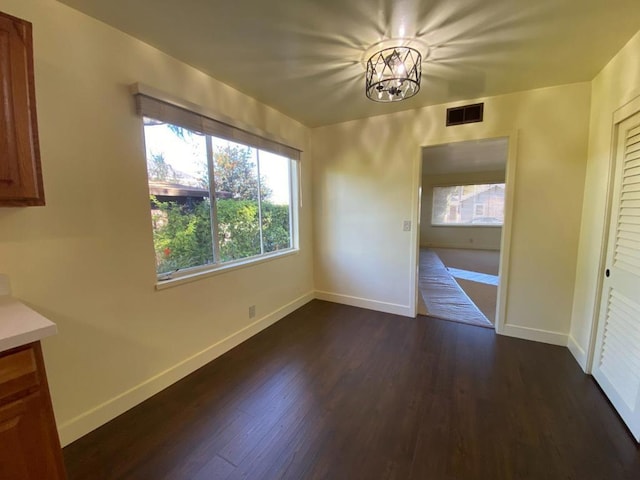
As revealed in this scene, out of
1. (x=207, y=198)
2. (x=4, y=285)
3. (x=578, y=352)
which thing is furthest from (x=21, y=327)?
(x=578, y=352)

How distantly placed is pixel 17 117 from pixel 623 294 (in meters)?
3.38

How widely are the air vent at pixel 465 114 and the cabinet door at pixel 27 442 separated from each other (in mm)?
3462

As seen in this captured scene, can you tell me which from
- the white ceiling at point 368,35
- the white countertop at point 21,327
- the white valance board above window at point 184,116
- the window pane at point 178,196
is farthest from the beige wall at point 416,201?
the white countertop at point 21,327

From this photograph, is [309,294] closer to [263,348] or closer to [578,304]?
[263,348]

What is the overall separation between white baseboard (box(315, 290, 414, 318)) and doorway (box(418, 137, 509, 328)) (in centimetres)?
25

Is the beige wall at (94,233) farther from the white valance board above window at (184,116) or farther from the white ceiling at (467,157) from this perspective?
the white ceiling at (467,157)

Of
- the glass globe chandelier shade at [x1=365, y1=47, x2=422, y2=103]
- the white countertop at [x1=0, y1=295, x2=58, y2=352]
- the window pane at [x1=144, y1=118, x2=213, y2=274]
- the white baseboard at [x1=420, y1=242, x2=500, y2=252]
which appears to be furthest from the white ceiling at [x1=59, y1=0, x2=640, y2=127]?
the white baseboard at [x1=420, y1=242, x2=500, y2=252]

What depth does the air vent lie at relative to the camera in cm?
269

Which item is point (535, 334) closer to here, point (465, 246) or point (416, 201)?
point (416, 201)

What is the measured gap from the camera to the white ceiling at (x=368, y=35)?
1449 millimetres

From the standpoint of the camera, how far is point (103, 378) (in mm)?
1665

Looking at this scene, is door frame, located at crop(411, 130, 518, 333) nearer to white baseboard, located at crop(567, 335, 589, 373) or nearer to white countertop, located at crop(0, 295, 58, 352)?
white baseboard, located at crop(567, 335, 589, 373)

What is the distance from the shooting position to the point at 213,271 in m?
2.32

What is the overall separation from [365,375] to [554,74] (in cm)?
284
